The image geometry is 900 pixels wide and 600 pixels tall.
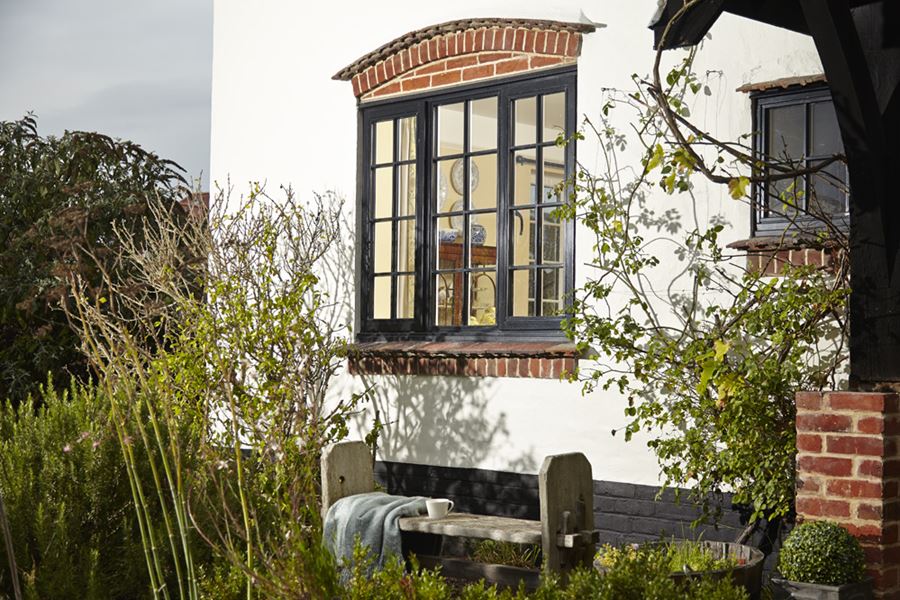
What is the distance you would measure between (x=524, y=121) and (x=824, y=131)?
6.41 feet

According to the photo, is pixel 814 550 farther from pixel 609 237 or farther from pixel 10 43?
pixel 10 43

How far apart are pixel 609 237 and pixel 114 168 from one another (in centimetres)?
651

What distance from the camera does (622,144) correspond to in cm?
636

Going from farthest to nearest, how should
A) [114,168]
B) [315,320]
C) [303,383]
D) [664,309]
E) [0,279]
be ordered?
1. [114,168]
2. [0,279]
3. [315,320]
4. [303,383]
5. [664,309]

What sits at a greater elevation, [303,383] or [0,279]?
[0,279]

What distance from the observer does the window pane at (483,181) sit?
23.4 feet

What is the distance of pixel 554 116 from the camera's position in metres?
6.84

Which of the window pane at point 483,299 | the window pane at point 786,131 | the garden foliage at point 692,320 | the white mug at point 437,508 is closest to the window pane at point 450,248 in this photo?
the window pane at point 483,299

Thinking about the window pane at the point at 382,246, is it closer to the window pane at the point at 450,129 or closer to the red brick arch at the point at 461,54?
the window pane at the point at 450,129

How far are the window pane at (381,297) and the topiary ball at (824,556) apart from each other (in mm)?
3805

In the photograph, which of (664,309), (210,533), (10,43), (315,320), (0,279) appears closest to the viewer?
(210,533)

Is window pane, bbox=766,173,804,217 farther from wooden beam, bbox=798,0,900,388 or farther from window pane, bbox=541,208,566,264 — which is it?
window pane, bbox=541,208,566,264

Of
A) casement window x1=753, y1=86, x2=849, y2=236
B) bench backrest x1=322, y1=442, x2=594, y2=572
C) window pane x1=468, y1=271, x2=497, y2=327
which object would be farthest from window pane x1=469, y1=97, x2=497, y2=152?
bench backrest x1=322, y1=442, x2=594, y2=572

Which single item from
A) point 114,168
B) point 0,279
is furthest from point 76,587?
point 114,168
